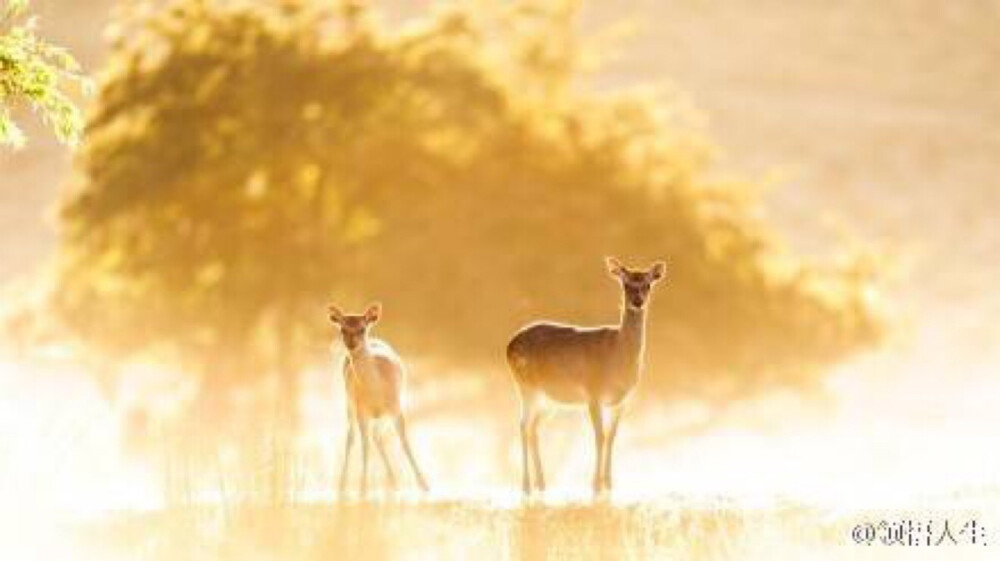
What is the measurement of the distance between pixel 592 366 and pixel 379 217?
29.1m

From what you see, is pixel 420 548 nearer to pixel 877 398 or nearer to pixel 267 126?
pixel 267 126

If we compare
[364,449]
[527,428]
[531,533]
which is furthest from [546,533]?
[364,449]

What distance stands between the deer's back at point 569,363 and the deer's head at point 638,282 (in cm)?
51

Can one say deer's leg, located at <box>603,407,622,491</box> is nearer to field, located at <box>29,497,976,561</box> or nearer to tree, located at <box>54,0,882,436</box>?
field, located at <box>29,497,976,561</box>

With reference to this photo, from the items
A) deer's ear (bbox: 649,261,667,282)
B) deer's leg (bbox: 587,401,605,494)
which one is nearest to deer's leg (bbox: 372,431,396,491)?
deer's leg (bbox: 587,401,605,494)

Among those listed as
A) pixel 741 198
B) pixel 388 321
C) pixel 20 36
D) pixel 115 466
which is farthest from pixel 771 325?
pixel 20 36

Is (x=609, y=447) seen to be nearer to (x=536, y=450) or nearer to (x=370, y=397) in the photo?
(x=536, y=450)

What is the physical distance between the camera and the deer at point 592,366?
18281 mm

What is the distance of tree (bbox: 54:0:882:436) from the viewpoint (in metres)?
45.6

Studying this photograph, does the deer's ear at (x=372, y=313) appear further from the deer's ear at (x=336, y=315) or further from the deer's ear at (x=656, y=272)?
→ the deer's ear at (x=656, y=272)

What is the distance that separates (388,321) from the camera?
150ft

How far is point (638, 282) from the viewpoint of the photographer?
18312mm

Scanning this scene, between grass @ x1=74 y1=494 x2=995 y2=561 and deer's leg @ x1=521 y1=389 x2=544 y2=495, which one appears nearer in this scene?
grass @ x1=74 y1=494 x2=995 y2=561

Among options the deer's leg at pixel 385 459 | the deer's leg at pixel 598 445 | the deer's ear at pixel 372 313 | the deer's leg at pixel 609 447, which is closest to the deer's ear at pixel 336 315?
the deer's ear at pixel 372 313
